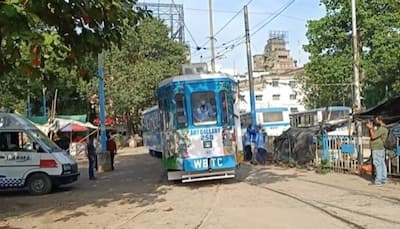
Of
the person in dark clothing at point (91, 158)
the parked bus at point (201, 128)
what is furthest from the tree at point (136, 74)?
the parked bus at point (201, 128)

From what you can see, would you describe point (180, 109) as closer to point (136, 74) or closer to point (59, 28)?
point (59, 28)

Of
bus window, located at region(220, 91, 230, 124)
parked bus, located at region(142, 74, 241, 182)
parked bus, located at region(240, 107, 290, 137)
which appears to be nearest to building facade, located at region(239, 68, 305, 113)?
parked bus, located at region(240, 107, 290, 137)

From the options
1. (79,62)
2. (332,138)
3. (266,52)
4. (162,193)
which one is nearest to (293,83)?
(266,52)

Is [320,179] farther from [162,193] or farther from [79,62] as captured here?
[79,62]

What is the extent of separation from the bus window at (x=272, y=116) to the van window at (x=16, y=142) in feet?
99.1

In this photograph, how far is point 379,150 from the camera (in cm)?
1569

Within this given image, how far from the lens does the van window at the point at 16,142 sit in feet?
59.2

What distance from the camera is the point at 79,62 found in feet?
33.0

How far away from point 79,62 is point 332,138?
41.6 feet

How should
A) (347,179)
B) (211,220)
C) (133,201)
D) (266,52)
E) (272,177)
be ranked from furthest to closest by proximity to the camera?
1. (266,52)
2. (272,177)
3. (347,179)
4. (133,201)
5. (211,220)

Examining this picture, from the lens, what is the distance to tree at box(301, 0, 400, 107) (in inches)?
1933

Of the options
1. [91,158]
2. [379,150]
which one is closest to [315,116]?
[91,158]

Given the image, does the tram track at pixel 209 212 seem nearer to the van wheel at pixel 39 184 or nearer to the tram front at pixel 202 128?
the tram front at pixel 202 128

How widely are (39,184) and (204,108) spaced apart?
5953mm
